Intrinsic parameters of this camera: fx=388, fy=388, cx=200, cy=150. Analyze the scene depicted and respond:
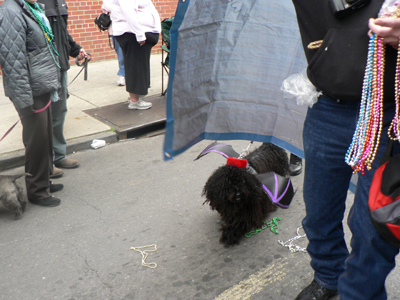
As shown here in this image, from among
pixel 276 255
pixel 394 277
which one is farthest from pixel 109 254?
pixel 394 277

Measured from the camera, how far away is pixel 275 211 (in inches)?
147

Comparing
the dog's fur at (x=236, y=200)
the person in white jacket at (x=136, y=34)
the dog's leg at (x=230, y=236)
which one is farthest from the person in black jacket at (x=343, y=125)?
the person in white jacket at (x=136, y=34)

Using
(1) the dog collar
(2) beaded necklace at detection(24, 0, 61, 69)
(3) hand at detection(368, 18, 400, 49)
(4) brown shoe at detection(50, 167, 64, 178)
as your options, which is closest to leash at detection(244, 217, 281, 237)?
(1) the dog collar

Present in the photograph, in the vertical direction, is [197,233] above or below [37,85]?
below

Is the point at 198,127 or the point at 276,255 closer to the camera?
the point at 198,127

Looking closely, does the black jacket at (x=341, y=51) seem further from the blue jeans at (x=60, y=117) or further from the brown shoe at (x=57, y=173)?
the brown shoe at (x=57, y=173)

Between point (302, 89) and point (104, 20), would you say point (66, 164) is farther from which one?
point (302, 89)

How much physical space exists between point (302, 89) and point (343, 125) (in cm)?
31

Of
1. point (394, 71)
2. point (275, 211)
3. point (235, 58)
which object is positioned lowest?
point (275, 211)

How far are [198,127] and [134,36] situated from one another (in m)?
4.17

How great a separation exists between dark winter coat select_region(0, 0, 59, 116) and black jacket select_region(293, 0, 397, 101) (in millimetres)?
2546

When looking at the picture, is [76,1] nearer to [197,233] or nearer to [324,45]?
[197,233]

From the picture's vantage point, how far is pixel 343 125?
1834 millimetres

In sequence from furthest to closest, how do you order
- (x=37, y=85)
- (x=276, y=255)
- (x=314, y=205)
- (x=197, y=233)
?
(x=37, y=85) < (x=197, y=233) < (x=276, y=255) < (x=314, y=205)
